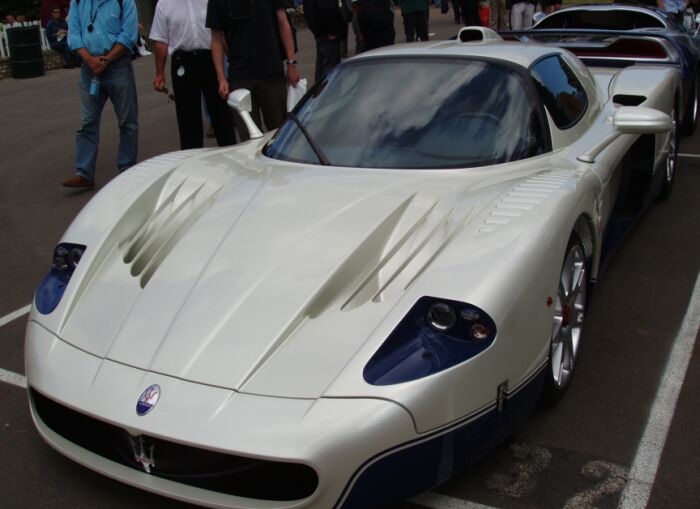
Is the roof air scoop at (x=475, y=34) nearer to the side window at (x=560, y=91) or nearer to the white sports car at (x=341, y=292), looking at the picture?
the side window at (x=560, y=91)

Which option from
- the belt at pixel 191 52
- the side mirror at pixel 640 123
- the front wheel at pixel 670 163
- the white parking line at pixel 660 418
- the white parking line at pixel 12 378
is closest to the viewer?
the white parking line at pixel 660 418

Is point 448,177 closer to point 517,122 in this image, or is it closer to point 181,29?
point 517,122

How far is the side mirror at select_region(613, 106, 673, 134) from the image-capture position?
383 cm

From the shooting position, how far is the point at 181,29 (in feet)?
21.6

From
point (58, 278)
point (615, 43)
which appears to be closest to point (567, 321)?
point (58, 278)

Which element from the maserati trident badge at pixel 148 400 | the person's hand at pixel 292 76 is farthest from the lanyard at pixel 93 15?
the maserati trident badge at pixel 148 400

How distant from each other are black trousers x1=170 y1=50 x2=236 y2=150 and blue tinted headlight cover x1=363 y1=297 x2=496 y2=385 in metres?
4.45

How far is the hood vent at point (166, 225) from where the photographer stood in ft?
10.7

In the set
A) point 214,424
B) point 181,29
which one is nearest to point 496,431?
point 214,424

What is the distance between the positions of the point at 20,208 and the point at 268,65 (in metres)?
2.30

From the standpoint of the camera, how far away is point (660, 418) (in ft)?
10.9

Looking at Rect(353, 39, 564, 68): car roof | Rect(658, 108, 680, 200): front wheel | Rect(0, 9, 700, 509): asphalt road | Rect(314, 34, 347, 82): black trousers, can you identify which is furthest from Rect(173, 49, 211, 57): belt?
Rect(658, 108, 680, 200): front wheel

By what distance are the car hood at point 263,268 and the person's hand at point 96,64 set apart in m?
3.25

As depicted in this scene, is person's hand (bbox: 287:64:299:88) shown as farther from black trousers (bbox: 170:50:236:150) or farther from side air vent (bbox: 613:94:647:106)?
side air vent (bbox: 613:94:647:106)
